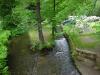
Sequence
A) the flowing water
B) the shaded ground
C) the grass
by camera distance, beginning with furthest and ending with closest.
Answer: the grass, the flowing water, the shaded ground

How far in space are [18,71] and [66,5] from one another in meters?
7.07

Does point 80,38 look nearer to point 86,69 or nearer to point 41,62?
point 41,62

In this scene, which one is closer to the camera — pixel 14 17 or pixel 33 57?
pixel 33 57

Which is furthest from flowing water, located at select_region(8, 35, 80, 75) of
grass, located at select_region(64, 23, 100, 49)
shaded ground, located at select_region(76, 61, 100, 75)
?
grass, located at select_region(64, 23, 100, 49)

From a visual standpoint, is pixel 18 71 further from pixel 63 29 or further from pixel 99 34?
pixel 63 29

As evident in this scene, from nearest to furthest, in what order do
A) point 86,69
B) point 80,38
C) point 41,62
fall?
point 86,69 < point 41,62 < point 80,38

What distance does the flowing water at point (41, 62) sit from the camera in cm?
1459

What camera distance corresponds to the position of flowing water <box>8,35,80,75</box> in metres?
14.6

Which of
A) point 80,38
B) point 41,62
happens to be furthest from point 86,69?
point 80,38

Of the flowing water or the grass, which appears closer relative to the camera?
the flowing water

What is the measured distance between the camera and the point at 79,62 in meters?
15.4

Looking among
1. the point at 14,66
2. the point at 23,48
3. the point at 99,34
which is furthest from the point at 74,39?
the point at 14,66

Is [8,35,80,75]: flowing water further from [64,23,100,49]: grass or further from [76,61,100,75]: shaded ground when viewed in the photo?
[64,23,100,49]: grass

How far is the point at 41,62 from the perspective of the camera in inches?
646
